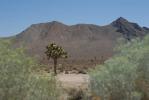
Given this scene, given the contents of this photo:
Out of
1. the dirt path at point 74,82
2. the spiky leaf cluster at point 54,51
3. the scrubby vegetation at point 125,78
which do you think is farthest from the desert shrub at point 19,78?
the spiky leaf cluster at point 54,51

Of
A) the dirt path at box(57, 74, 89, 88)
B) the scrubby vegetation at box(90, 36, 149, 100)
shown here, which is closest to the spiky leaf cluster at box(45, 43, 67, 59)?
the dirt path at box(57, 74, 89, 88)

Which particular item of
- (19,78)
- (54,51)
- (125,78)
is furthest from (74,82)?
(19,78)

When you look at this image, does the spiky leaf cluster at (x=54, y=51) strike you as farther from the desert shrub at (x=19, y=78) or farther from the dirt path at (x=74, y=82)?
the desert shrub at (x=19, y=78)

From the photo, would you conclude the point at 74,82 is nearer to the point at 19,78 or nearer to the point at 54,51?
the point at 54,51

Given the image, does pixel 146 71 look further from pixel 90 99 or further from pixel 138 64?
pixel 90 99

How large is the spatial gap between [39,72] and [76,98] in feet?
31.7

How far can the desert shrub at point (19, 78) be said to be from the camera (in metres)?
17.7

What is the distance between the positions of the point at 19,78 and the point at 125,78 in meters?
5.92

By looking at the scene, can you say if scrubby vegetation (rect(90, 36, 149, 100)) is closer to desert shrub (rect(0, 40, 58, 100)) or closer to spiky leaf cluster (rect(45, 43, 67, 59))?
desert shrub (rect(0, 40, 58, 100))

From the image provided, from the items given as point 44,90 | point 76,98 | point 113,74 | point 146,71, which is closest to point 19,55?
point 44,90

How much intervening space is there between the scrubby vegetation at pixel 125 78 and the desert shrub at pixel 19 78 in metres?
3.42

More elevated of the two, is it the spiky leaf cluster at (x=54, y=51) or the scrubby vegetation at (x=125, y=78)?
the spiky leaf cluster at (x=54, y=51)

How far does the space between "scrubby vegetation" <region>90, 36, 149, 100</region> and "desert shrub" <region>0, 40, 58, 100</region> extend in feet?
11.2

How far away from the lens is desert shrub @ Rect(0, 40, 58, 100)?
1772 centimetres
